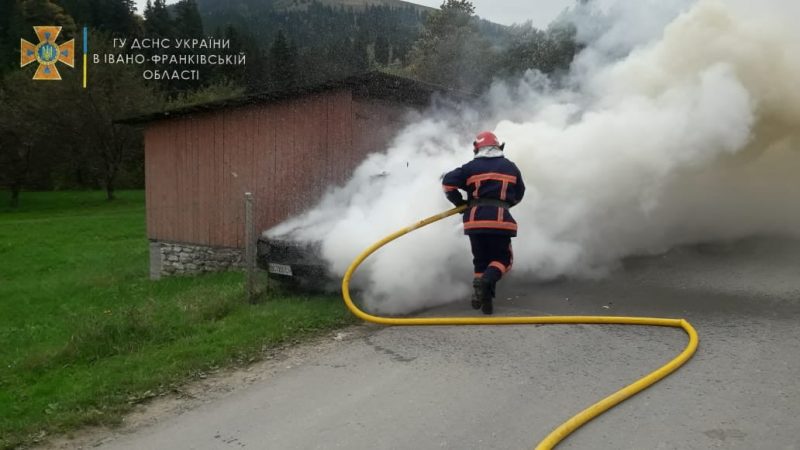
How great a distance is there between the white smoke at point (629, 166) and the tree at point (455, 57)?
662 cm

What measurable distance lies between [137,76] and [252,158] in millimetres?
27807

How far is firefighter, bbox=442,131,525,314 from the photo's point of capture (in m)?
6.14

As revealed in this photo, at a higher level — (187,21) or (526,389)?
(187,21)

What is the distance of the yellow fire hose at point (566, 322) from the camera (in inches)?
139

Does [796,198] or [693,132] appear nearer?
[693,132]

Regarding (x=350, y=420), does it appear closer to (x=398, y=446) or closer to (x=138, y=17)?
(x=398, y=446)

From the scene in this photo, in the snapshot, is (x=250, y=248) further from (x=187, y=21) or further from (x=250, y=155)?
(x=187, y=21)

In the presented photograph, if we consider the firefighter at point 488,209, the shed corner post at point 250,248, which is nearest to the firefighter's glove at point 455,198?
the firefighter at point 488,209

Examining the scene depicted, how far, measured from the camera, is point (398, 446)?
137 inches

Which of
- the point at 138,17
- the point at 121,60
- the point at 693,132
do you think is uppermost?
the point at 138,17

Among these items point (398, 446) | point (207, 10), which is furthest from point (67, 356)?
point (207, 10)

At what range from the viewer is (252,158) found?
11.9m

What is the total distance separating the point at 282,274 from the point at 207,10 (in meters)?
191

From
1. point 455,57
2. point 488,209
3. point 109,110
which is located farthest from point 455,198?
point 109,110
